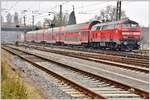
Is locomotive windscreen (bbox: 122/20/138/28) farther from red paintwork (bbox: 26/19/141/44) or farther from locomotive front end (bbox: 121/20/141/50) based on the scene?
red paintwork (bbox: 26/19/141/44)

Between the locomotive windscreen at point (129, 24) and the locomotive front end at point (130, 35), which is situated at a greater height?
the locomotive windscreen at point (129, 24)

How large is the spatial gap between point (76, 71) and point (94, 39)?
25266 millimetres

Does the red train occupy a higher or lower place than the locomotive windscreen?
lower

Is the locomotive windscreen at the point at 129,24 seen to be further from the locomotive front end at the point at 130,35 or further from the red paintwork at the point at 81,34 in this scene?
the red paintwork at the point at 81,34

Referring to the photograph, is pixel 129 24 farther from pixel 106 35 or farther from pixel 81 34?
pixel 81 34

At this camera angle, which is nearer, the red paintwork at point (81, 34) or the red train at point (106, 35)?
the red train at point (106, 35)

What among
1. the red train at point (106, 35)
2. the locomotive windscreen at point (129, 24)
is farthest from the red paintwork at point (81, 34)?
the locomotive windscreen at point (129, 24)

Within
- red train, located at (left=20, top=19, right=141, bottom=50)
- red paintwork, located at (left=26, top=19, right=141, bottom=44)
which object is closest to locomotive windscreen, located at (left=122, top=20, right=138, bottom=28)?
red train, located at (left=20, top=19, right=141, bottom=50)

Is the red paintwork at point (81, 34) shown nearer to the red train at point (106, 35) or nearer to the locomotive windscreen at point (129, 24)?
the red train at point (106, 35)

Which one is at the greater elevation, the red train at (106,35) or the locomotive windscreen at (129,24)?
the locomotive windscreen at (129,24)

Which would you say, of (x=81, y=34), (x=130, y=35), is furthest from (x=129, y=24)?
(x=81, y=34)

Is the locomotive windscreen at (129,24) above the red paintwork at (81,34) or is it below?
above

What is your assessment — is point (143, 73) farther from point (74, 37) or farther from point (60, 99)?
point (74, 37)

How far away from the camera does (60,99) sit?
35.4ft
